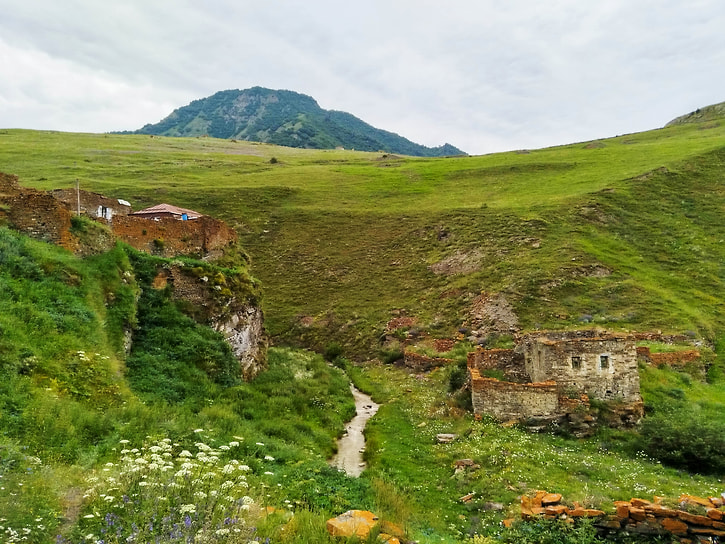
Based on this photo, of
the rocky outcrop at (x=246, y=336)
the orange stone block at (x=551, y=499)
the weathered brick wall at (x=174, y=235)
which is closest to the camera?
the orange stone block at (x=551, y=499)

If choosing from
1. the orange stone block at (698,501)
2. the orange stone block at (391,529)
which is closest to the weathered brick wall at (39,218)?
the orange stone block at (391,529)

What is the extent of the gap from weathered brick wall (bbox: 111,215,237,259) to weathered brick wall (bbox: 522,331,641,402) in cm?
1873

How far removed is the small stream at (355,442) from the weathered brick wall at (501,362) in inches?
216

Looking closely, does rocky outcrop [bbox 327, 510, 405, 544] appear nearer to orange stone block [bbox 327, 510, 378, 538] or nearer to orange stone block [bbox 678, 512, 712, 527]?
orange stone block [bbox 327, 510, 378, 538]

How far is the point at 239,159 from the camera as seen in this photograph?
93.5 meters

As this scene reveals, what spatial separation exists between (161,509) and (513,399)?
42.0ft

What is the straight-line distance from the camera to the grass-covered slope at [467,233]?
3138 centimetres

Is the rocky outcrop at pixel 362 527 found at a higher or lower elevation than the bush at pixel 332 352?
higher

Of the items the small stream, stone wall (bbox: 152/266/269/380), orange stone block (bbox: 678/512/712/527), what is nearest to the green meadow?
the small stream

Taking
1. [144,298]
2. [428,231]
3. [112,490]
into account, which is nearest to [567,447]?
[112,490]

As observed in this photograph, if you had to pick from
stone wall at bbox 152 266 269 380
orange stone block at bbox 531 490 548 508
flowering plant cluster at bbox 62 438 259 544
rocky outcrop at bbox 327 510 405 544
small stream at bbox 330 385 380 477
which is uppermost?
stone wall at bbox 152 266 269 380

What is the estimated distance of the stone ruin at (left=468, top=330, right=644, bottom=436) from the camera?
14.8m

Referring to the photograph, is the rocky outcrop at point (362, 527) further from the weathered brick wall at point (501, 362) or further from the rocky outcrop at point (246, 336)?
the rocky outcrop at point (246, 336)

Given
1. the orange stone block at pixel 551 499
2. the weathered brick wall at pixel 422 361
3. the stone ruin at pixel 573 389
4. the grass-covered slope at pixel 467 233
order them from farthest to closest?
the grass-covered slope at pixel 467 233 → the weathered brick wall at pixel 422 361 → the stone ruin at pixel 573 389 → the orange stone block at pixel 551 499
